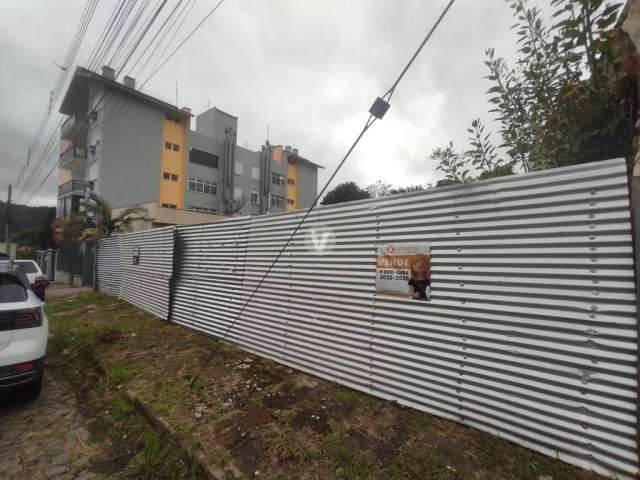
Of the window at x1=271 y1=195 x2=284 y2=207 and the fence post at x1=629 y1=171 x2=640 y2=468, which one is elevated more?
the window at x1=271 y1=195 x2=284 y2=207

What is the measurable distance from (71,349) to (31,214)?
51.7 meters

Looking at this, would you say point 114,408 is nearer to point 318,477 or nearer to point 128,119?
point 318,477

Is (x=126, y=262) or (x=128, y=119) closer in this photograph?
→ (x=126, y=262)

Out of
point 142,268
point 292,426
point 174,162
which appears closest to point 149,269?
point 142,268

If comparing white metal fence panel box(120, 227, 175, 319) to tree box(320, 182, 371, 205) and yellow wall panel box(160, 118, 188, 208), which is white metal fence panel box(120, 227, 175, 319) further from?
tree box(320, 182, 371, 205)

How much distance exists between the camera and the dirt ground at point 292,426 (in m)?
2.26

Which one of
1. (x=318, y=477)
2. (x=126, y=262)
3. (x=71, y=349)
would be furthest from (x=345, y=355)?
(x=126, y=262)

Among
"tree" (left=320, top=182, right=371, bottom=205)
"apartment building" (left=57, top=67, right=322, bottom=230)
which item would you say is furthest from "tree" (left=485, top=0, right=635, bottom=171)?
"tree" (left=320, top=182, right=371, bottom=205)

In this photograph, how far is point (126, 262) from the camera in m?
9.89

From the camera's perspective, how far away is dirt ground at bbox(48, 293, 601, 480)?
226 centimetres

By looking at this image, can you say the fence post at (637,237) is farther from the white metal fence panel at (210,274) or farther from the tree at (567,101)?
the white metal fence panel at (210,274)

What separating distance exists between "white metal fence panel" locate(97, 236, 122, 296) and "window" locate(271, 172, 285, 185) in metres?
25.1

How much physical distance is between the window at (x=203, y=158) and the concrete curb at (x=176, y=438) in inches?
1107

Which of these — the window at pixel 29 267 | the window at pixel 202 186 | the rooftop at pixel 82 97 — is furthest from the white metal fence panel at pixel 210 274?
the window at pixel 202 186
